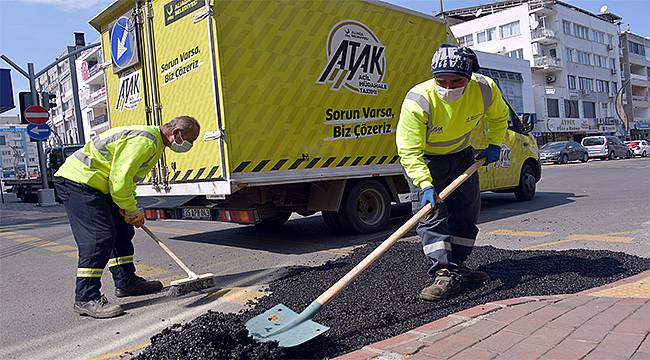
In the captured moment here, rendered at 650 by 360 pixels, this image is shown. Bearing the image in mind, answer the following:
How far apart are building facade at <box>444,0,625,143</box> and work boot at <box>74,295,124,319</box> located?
50.0 meters

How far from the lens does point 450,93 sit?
385 cm

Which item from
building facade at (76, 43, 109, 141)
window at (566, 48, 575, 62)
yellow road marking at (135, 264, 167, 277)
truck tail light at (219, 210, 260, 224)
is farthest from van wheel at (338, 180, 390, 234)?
window at (566, 48, 575, 62)

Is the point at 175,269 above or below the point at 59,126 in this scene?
below

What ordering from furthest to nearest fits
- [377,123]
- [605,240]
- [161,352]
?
[377,123] → [605,240] → [161,352]

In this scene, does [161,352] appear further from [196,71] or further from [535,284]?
[196,71]

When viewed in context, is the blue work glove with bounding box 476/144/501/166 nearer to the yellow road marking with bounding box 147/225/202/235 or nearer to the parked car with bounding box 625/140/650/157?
the yellow road marking with bounding box 147/225/202/235

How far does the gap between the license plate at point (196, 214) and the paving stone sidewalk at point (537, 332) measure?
4.26 meters

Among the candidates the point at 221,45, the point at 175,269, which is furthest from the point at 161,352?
the point at 221,45

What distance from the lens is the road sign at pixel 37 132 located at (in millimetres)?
16609

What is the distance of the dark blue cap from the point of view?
12.2 feet

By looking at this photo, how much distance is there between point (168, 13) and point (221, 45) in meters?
1.16

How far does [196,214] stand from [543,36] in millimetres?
52617

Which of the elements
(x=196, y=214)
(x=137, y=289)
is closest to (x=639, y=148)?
(x=196, y=214)

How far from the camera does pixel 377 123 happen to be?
303 inches
